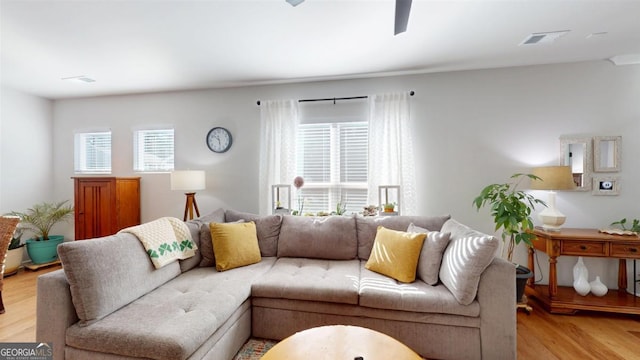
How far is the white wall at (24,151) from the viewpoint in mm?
3576

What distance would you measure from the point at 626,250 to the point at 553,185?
788 mm

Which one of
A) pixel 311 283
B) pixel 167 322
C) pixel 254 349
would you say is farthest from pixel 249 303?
pixel 167 322

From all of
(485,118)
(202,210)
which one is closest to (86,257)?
(202,210)

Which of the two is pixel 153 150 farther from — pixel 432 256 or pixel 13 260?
pixel 432 256

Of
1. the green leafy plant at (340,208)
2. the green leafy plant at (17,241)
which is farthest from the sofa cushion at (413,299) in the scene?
the green leafy plant at (17,241)

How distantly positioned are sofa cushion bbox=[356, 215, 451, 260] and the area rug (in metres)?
1.10

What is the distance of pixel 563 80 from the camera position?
2.93 meters

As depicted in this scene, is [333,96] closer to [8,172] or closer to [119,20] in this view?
[119,20]

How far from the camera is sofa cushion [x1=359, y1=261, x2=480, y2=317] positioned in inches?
68.0

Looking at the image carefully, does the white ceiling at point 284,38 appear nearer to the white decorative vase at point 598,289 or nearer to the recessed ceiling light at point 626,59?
the recessed ceiling light at point 626,59

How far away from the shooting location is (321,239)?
8.31ft

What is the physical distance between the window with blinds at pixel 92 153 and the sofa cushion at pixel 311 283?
3.56 meters

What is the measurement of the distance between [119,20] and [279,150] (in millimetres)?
1954

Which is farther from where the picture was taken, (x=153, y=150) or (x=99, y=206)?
(x=153, y=150)
